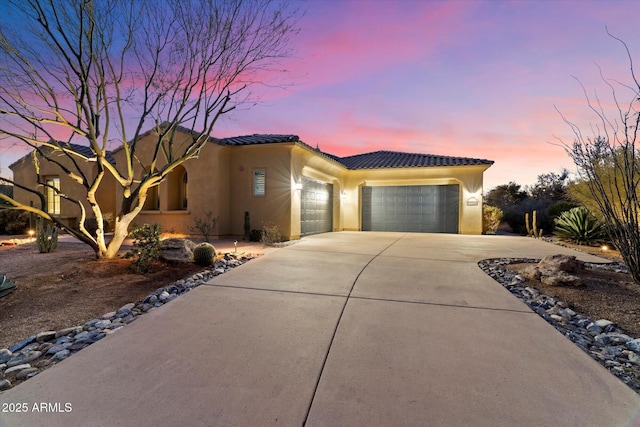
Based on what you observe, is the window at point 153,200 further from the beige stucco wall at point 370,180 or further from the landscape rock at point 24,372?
the landscape rock at point 24,372

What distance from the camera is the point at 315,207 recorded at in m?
13.6

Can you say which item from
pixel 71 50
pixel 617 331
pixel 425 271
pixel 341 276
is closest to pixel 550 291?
pixel 617 331

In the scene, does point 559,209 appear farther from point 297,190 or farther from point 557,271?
point 297,190

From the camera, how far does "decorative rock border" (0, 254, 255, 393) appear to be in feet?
8.39

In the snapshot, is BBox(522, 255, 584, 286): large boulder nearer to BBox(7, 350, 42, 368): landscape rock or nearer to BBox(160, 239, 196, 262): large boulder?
BBox(160, 239, 196, 262): large boulder

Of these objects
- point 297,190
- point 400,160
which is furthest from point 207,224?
point 400,160

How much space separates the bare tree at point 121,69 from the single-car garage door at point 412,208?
397 inches

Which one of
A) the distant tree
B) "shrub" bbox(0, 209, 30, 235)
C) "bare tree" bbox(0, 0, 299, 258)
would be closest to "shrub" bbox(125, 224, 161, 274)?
"bare tree" bbox(0, 0, 299, 258)

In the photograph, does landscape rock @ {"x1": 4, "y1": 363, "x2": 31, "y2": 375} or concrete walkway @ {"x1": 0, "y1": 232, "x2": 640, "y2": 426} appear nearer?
concrete walkway @ {"x1": 0, "y1": 232, "x2": 640, "y2": 426}

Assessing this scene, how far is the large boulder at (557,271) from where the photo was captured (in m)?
4.94

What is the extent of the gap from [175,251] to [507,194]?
30.5 metres

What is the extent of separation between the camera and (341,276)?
543 centimetres

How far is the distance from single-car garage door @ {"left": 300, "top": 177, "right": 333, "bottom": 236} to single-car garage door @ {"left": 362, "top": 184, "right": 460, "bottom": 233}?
2.34 m

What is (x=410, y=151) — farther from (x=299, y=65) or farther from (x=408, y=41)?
(x=299, y=65)
